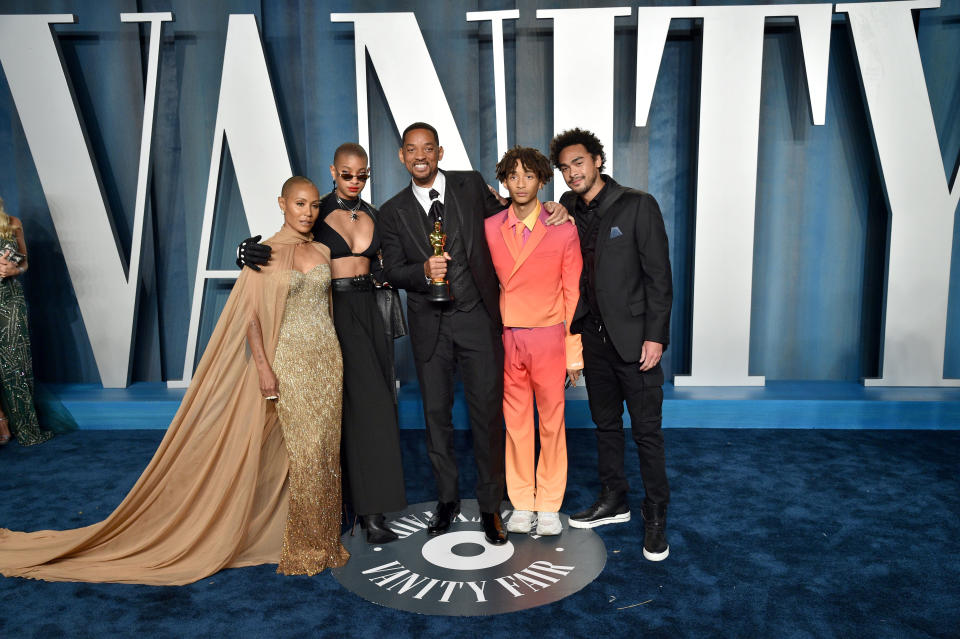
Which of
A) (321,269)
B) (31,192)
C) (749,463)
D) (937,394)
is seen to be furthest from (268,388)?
(937,394)

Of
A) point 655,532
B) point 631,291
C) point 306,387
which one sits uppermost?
point 631,291

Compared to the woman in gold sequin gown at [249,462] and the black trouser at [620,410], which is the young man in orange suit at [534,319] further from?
the woman in gold sequin gown at [249,462]

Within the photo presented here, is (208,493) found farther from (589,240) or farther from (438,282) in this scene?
(589,240)

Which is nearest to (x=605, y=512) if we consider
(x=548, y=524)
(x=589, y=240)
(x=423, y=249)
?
(x=548, y=524)

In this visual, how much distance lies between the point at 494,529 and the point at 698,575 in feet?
3.03

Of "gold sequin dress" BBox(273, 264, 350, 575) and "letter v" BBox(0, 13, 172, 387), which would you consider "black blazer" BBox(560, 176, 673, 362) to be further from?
"letter v" BBox(0, 13, 172, 387)

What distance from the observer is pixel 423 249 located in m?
3.27

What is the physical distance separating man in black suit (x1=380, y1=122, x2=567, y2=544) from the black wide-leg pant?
0.18 metres

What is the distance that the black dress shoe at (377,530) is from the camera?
3.35m

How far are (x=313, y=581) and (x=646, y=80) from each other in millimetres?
4120

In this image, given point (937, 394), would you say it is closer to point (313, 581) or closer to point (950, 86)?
point (950, 86)

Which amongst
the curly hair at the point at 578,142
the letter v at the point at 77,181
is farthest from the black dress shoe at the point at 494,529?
the letter v at the point at 77,181

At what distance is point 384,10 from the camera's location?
18.2 feet

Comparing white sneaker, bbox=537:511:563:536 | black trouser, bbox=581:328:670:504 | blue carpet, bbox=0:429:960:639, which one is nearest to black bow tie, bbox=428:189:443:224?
black trouser, bbox=581:328:670:504
